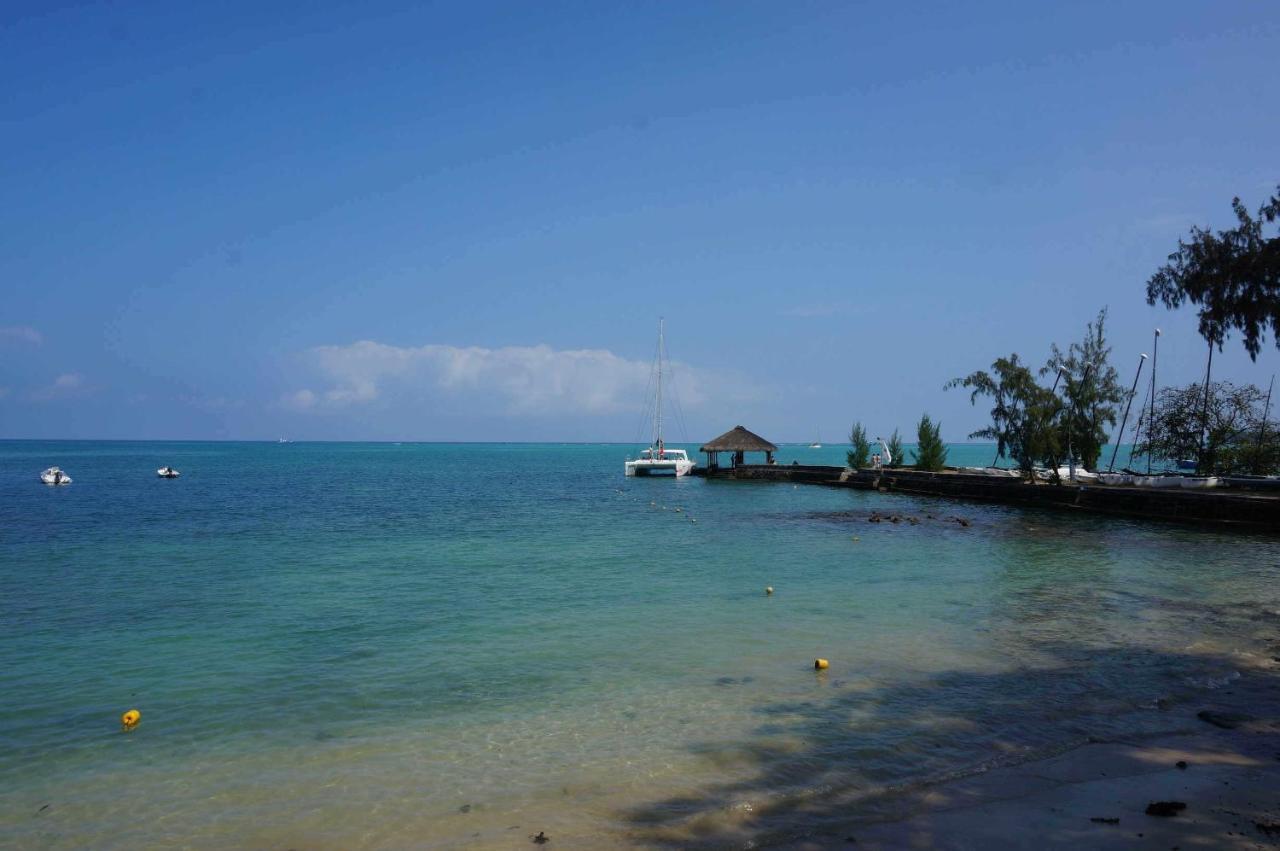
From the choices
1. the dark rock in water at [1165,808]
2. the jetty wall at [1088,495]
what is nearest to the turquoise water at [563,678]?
the dark rock in water at [1165,808]

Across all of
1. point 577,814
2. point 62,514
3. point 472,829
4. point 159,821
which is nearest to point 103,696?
point 159,821

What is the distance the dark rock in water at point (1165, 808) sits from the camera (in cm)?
647

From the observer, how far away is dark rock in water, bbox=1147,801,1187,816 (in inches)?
255

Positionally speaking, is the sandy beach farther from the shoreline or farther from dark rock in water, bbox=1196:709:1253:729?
dark rock in water, bbox=1196:709:1253:729

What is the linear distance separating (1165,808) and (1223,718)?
11.5 ft

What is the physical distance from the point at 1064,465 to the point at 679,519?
29203 millimetres

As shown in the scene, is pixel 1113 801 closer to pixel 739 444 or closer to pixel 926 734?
pixel 926 734

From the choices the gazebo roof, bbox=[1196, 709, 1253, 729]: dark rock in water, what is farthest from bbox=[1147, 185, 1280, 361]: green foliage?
the gazebo roof

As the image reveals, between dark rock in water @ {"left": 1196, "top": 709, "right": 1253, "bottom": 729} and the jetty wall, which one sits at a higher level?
the jetty wall

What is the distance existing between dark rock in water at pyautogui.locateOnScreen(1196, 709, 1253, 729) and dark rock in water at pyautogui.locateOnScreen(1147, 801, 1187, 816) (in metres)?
3.05

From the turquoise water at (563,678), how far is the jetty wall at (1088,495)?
17.1 ft

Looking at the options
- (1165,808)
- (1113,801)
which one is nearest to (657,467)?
(1113,801)

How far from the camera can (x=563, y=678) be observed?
11.3 m

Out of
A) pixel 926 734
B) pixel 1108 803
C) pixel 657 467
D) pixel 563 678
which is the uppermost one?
pixel 657 467
